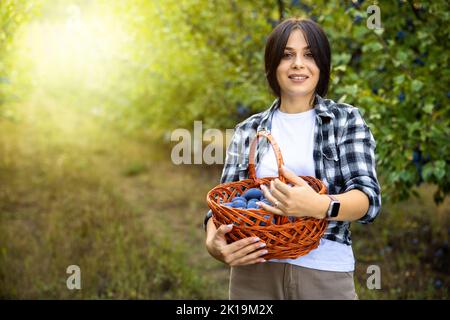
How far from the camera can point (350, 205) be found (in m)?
1.44

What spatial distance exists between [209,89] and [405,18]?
8.18 feet

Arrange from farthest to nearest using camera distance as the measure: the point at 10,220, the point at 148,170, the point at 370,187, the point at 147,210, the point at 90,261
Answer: the point at 148,170 → the point at 147,210 → the point at 10,220 → the point at 90,261 → the point at 370,187

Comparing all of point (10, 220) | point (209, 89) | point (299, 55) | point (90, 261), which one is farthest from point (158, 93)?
point (299, 55)

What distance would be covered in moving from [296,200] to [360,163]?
307 millimetres

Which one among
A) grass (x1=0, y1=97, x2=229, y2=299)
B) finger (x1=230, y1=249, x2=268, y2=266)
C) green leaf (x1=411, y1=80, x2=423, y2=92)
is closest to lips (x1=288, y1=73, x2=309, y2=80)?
finger (x1=230, y1=249, x2=268, y2=266)

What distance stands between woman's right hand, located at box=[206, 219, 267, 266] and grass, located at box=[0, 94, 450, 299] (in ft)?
6.94

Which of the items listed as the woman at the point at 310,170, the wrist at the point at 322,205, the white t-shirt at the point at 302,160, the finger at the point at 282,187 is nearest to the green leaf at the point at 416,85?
the woman at the point at 310,170

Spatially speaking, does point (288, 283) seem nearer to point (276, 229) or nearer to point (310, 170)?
point (276, 229)

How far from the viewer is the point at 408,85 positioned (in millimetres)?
2738

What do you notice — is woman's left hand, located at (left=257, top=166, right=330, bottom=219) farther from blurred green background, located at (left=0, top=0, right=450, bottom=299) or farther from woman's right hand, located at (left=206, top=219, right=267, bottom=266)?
blurred green background, located at (left=0, top=0, right=450, bottom=299)

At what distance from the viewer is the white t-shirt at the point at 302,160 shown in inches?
62.2

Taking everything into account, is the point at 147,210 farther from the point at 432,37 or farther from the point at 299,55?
the point at 299,55

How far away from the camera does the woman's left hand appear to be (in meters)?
1.35

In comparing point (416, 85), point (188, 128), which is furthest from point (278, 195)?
point (188, 128)
